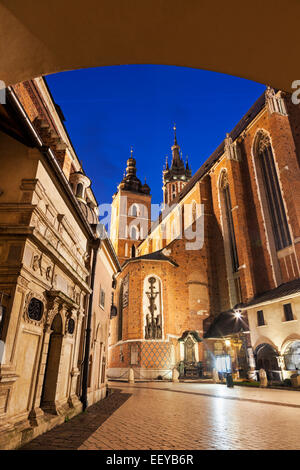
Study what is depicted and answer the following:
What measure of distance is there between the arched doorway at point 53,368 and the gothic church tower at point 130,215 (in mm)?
42232

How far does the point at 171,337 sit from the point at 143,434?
20344mm

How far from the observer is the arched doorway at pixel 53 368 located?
21.4 ft

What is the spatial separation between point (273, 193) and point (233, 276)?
26.4 ft

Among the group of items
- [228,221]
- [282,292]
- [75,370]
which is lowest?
[75,370]

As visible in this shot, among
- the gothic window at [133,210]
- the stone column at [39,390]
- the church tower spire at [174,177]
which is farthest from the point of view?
the church tower spire at [174,177]

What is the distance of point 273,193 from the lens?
22.6 metres

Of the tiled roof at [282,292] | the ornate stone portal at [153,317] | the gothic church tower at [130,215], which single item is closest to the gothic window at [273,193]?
the tiled roof at [282,292]

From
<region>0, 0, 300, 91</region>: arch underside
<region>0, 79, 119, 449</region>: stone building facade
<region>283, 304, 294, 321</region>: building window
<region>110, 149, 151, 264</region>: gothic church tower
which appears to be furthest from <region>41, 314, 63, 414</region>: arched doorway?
<region>110, 149, 151, 264</region>: gothic church tower

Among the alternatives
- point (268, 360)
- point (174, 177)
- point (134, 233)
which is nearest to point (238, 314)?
point (268, 360)

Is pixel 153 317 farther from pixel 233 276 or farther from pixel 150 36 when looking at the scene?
pixel 150 36

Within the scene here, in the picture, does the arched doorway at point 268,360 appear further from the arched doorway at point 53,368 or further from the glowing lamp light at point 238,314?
the arched doorway at point 53,368

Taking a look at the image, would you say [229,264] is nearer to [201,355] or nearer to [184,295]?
[184,295]
